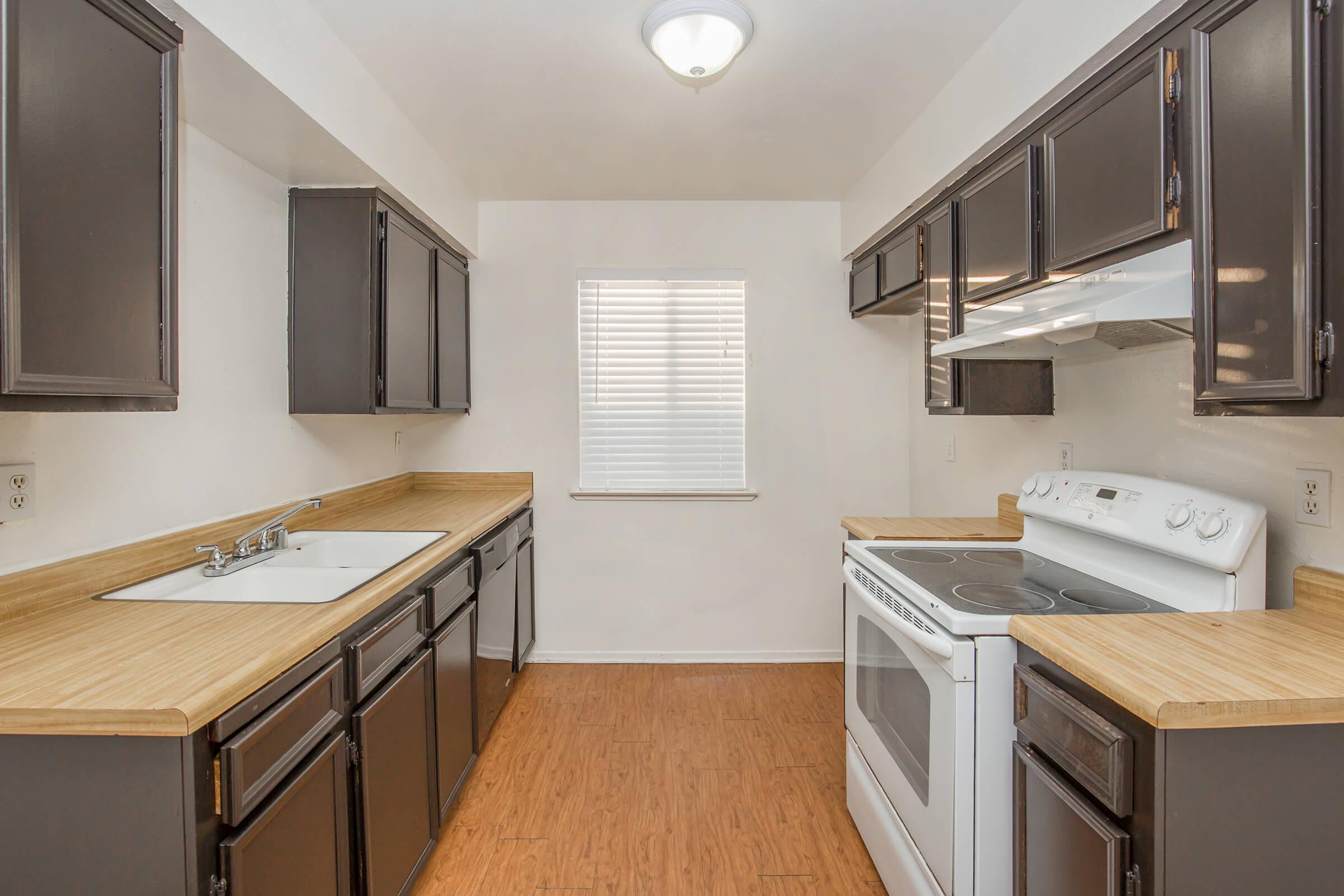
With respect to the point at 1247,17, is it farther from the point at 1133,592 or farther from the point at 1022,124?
the point at 1133,592

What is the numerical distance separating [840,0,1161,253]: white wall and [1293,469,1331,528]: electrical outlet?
3.41 feet

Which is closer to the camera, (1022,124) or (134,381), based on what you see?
(134,381)

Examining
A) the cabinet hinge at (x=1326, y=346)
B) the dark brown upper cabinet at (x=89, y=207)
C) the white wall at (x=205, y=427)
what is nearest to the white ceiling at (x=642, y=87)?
the white wall at (x=205, y=427)

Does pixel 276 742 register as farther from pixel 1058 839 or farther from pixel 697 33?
pixel 697 33

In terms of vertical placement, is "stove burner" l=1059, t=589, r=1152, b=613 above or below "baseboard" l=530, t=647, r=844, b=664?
above

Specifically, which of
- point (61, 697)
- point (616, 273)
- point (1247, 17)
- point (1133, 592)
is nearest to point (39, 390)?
point (61, 697)

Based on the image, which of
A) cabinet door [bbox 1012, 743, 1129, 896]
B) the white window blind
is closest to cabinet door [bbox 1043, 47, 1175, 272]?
cabinet door [bbox 1012, 743, 1129, 896]

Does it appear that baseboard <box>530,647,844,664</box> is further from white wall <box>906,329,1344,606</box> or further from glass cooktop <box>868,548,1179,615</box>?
glass cooktop <box>868,548,1179,615</box>

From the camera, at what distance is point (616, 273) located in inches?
126

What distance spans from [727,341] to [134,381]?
2.52 m

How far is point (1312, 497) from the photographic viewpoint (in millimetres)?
1258

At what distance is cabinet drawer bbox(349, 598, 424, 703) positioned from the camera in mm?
1346

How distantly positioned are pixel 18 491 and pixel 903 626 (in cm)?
200

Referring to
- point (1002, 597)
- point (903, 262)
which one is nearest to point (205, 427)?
point (1002, 597)
